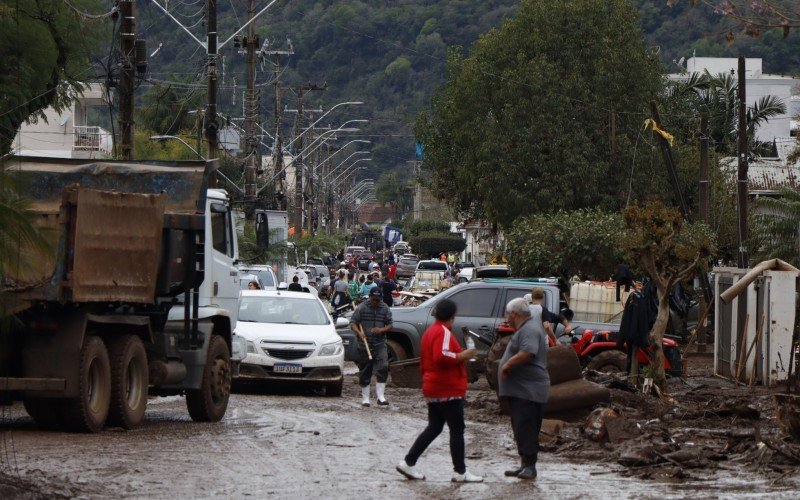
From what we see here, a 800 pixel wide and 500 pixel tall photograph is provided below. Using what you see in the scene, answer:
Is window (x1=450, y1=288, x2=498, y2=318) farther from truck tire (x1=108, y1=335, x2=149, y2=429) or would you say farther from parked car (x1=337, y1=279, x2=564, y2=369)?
truck tire (x1=108, y1=335, x2=149, y2=429)

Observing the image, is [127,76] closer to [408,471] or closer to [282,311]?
[282,311]

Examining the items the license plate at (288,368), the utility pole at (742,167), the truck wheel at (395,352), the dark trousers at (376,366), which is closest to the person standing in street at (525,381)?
the dark trousers at (376,366)

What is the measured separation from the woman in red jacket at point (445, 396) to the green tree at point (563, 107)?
117ft

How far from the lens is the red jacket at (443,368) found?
11.3m

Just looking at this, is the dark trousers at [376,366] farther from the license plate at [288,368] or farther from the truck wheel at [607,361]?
the truck wheel at [607,361]

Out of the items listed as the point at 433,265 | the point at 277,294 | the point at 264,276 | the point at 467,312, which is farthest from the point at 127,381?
the point at 433,265

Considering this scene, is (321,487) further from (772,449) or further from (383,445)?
(772,449)

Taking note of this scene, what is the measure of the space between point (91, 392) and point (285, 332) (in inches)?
264

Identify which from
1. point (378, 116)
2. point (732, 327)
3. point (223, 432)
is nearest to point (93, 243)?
point (223, 432)

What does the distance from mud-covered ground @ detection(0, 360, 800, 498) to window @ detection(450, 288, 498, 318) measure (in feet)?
19.7

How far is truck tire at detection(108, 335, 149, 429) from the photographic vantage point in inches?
567

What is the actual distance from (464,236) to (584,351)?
10196 cm

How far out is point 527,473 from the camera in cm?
1144

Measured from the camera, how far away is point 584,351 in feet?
76.1
